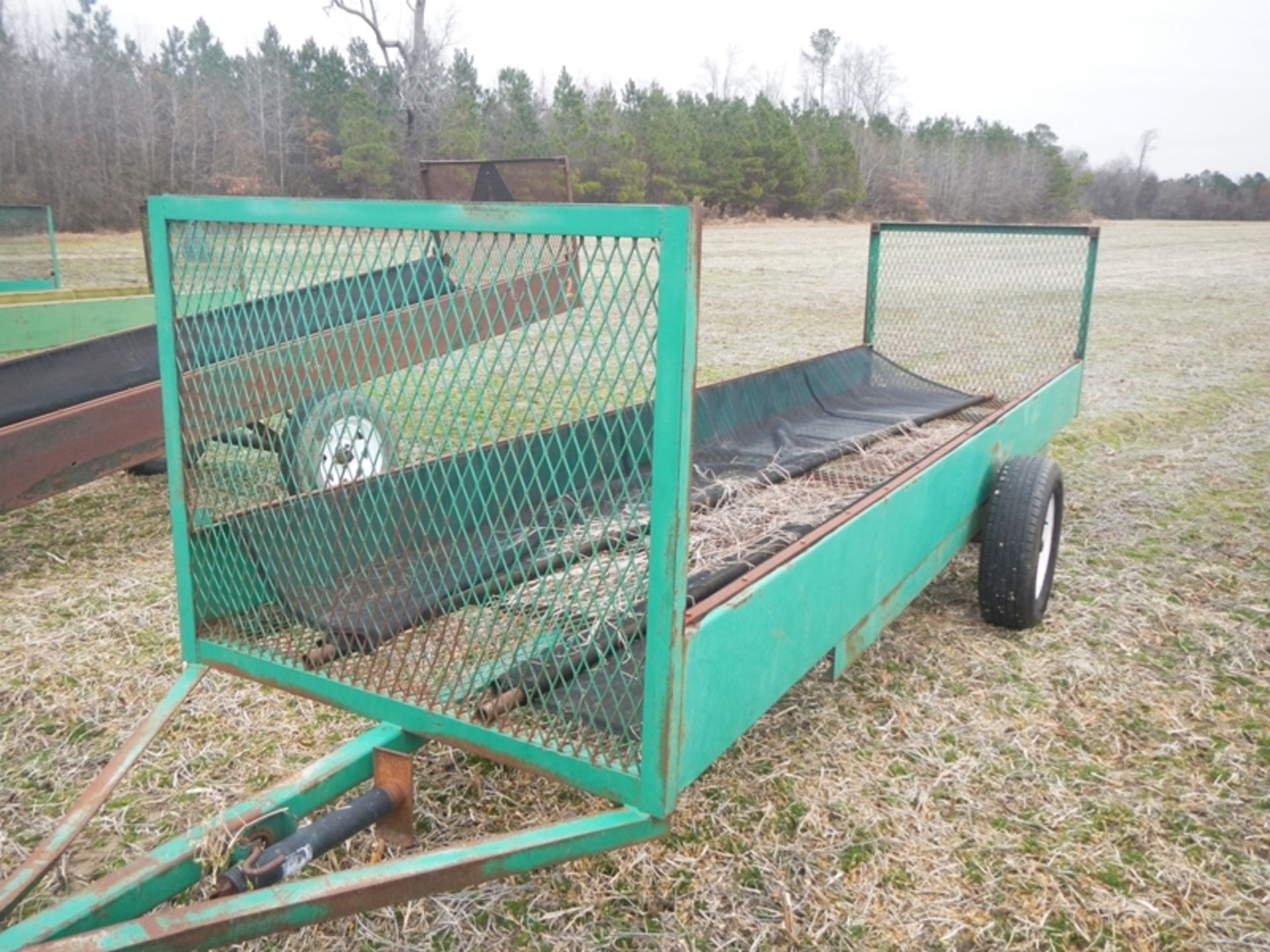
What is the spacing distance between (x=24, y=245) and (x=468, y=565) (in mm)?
10279

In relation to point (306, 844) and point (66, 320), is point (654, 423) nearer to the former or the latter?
point (306, 844)

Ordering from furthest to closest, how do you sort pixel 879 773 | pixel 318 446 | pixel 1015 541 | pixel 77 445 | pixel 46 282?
pixel 46 282, pixel 77 445, pixel 1015 541, pixel 318 446, pixel 879 773

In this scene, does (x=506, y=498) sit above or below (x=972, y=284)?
below

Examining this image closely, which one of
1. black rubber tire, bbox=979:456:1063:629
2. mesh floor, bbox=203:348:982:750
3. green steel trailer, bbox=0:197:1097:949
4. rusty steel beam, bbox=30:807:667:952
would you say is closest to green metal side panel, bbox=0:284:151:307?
green steel trailer, bbox=0:197:1097:949

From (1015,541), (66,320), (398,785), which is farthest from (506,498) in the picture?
(66,320)

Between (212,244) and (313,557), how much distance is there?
77cm

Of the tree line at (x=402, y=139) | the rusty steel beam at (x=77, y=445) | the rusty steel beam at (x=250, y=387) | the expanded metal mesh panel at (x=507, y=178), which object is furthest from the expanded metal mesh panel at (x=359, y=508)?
the tree line at (x=402, y=139)

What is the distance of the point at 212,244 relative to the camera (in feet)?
7.90

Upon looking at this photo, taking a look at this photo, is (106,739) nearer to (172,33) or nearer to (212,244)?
(212,244)

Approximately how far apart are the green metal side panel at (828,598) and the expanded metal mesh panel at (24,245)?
32.9ft

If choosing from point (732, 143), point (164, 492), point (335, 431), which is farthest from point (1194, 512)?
point (732, 143)

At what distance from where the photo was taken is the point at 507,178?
613cm

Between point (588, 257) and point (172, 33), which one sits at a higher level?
point (172, 33)

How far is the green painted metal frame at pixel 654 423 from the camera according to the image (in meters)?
1.79
